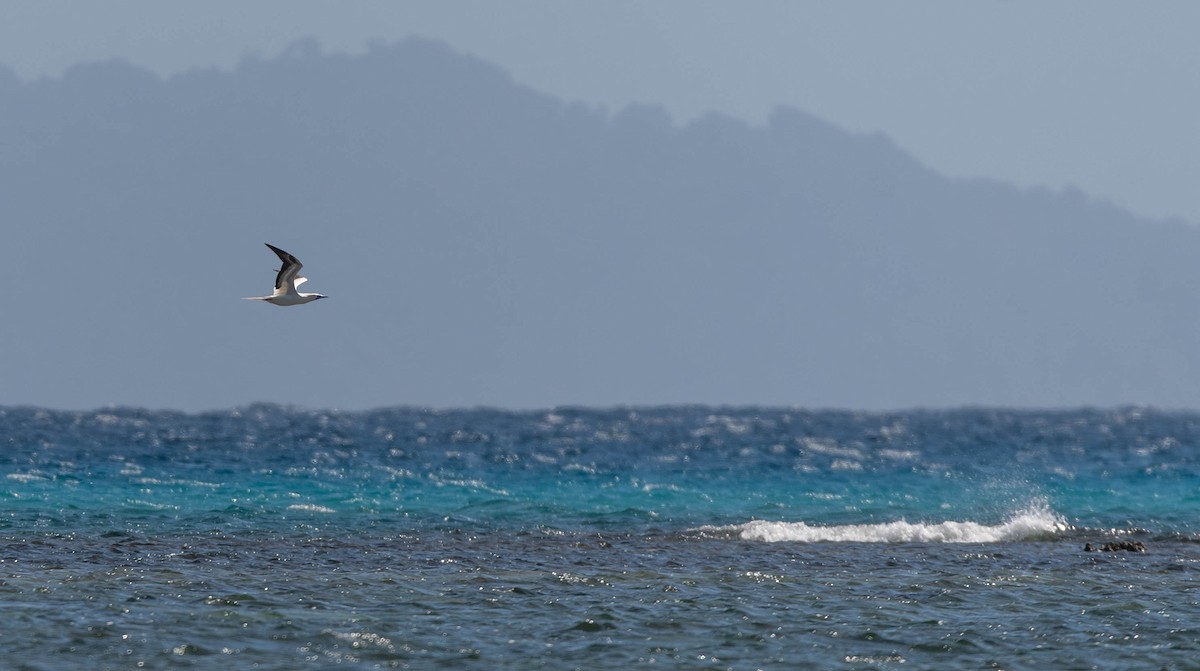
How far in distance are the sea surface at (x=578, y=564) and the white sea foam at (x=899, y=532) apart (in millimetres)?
95

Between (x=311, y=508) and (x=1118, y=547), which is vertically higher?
(x=1118, y=547)

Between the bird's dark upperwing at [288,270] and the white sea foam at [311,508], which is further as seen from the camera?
the white sea foam at [311,508]

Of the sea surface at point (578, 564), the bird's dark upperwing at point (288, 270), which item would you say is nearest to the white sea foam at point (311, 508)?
the sea surface at point (578, 564)

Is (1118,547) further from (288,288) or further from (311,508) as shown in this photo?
(311,508)

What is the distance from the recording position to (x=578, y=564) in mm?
23734

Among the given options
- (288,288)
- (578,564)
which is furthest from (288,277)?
(578,564)

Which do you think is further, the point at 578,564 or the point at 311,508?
the point at 311,508

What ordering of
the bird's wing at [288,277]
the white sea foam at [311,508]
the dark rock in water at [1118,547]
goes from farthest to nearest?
the white sea foam at [311,508]
the dark rock in water at [1118,547]
the bird's wing at [288,277]

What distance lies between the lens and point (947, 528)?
29.8 metres

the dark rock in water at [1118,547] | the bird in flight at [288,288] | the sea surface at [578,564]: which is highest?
the bird in flight at [288,288]

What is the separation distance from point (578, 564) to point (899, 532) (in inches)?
323

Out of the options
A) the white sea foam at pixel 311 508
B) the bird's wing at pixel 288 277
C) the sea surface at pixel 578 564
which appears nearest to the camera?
the sea surface at pixel 578 564

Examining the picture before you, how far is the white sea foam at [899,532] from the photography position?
93.0 ft

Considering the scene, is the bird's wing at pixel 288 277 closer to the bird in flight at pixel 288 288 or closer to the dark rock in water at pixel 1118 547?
the bird in flight at pixel 288 288
